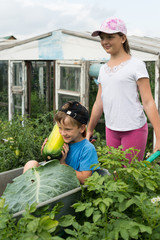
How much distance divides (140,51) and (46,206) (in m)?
3.62

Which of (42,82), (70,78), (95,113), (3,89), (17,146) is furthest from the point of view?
(42,82)

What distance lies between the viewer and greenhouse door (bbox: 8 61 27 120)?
23.6 ft

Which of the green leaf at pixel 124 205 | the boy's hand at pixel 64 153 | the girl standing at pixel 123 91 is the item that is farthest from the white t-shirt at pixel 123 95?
the green leaf at pixel 124 205

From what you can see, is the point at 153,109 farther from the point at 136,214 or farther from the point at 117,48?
the point at 136,214

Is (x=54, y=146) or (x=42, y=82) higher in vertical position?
(x=42, y=82)

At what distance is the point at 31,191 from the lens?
1774 millimetres

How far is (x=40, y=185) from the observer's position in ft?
5.90

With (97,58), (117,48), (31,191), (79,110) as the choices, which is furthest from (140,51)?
(31,191)

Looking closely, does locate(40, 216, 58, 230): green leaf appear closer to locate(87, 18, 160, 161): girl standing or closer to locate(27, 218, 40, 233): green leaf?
locate(27, 218, 40, 233): green leaf

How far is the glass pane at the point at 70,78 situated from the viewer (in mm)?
5711

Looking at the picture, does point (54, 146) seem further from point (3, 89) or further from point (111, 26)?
point (3, 89)

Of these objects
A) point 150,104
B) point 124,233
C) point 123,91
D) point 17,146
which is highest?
point 123,91

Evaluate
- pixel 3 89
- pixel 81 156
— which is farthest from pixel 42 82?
pixel 81 156

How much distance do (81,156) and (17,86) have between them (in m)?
5.33
